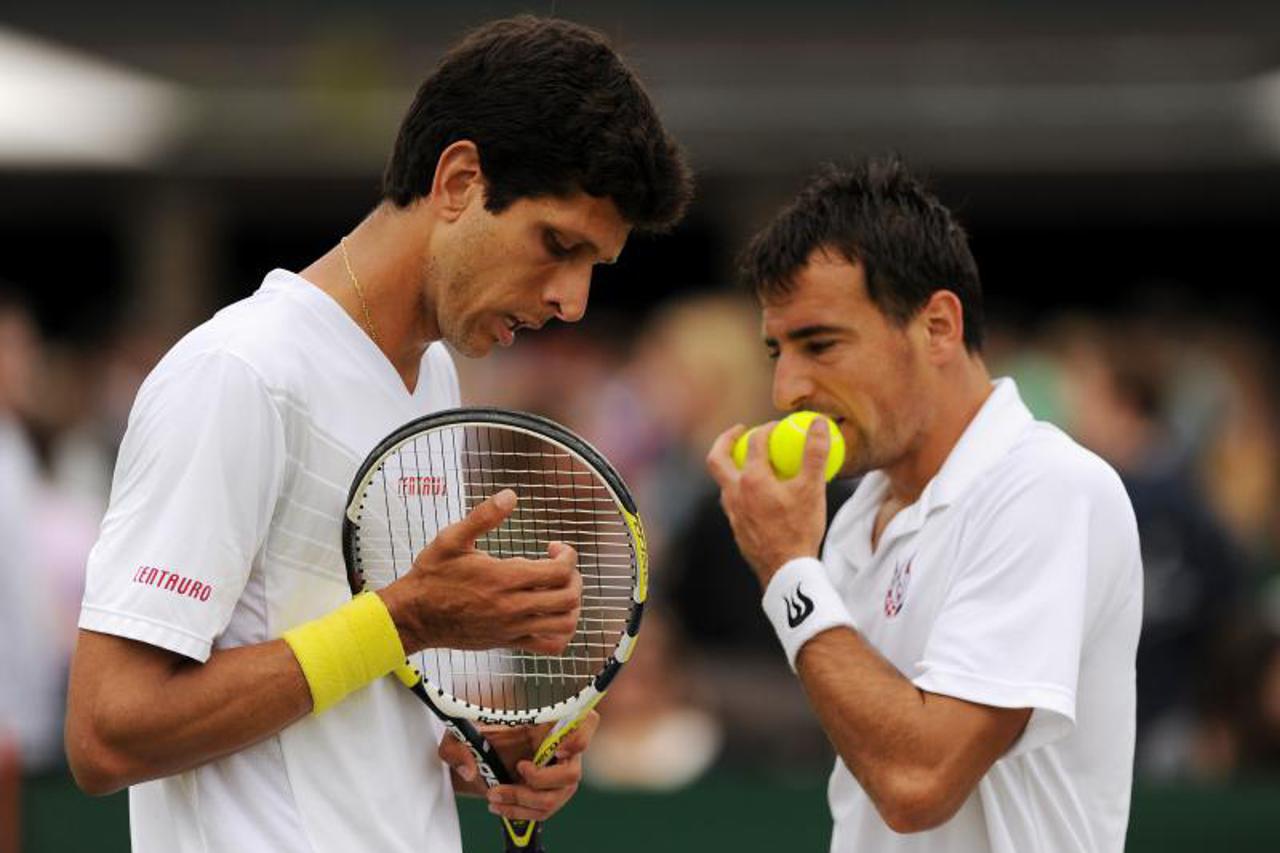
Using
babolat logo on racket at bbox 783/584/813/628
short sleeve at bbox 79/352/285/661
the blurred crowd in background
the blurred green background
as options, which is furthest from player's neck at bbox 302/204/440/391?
the blurred crowd in background

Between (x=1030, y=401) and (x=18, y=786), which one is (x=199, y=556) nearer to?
(x=18, y=786)

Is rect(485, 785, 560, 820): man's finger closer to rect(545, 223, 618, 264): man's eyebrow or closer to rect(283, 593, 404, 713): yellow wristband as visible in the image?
rect(283, 593, 404, 713): yellow wristband

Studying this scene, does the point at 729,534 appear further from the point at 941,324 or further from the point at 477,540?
the point at 477,540

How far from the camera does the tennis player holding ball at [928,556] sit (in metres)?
3.62

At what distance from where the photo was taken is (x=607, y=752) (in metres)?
7.57

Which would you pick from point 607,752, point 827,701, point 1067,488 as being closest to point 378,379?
point 827,701

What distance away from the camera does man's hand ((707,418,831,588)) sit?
3879 millimetres

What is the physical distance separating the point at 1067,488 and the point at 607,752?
4.08 metres

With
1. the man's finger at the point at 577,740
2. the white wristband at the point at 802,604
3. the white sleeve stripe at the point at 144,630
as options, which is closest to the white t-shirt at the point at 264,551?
the white sleeve stripe at the point at 144,630

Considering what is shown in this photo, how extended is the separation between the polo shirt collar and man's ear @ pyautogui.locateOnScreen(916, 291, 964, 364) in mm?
127

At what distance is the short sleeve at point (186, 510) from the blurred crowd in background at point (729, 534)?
14.2 feet

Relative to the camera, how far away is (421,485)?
3469 mm

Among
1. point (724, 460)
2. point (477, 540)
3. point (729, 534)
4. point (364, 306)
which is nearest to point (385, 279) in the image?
point (364, 306)

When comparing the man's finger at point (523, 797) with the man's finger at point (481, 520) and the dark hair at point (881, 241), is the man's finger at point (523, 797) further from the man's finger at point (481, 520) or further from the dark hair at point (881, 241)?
the dark hair at point (881, 241)
